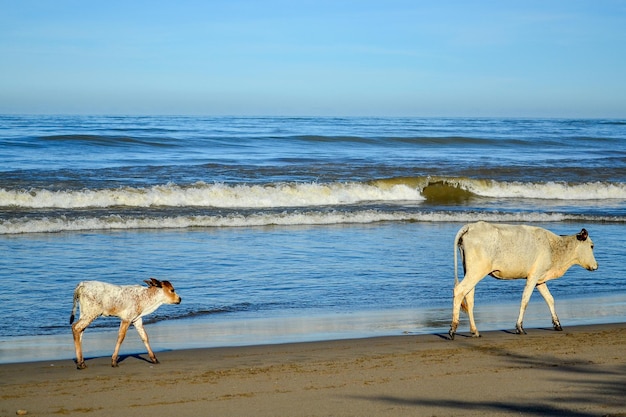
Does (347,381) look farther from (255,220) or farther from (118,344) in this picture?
(255,220)

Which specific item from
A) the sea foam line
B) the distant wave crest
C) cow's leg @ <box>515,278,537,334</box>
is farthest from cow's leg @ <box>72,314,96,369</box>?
the distant wave crest

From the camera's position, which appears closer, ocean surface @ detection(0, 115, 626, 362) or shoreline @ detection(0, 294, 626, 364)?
shoreline @ detection(0, 294, 626, 364)

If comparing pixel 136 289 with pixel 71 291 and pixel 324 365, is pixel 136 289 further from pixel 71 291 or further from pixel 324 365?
pixel 71 291

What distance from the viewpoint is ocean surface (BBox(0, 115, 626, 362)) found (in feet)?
36.2

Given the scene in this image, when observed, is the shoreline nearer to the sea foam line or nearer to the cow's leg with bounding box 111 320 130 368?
the cow's leg with bounding box 111 320 130 368

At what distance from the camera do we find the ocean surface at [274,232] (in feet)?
36.2

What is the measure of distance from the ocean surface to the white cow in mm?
890

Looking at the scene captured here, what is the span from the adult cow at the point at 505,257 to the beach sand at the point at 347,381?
0.69 meters

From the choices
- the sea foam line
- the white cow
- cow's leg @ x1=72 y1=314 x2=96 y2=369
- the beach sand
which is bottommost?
the sea foam line

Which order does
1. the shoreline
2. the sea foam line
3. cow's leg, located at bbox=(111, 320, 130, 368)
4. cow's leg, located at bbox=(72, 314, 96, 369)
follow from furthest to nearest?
1. the sea foam line
2. the shoreline
3. cow's leg, located at bbox=(111, 320, 130, 368)
4. cow's leg, located at bbox=(72, 314, 96, 369)

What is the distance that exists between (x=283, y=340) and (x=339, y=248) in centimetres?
747

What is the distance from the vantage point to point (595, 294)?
43.4 ft

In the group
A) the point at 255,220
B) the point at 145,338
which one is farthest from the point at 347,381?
the point at 255,220

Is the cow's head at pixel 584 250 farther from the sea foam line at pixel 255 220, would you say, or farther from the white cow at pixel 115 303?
the sea foam line at pixel 255 220
